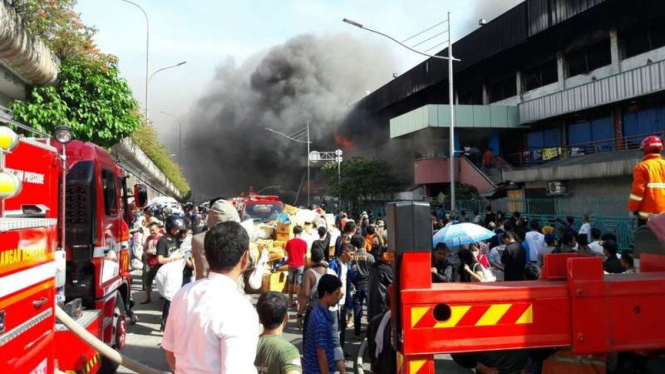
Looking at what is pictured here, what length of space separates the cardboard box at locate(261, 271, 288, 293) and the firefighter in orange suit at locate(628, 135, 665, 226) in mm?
6262

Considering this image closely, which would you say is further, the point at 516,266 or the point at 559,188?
the point at 559,188

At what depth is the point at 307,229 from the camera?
1056cm

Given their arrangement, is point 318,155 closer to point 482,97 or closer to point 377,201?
point 377,201

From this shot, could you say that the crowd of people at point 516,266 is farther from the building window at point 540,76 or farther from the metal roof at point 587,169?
the building window at point 540,76

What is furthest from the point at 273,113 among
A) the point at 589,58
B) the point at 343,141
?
the point at 589,58

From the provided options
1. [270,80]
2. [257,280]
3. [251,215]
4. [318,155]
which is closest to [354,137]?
[318,155]

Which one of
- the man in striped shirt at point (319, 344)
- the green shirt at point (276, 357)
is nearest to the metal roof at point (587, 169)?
the man in striped shirt at point (319, 344)

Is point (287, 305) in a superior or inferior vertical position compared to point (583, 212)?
inferior

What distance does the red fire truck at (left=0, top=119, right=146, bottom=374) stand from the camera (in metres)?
2.19

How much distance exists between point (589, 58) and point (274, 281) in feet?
55.4

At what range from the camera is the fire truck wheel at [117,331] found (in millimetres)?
4611

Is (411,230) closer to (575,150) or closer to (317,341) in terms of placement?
(317,341)

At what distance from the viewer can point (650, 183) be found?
352 cm

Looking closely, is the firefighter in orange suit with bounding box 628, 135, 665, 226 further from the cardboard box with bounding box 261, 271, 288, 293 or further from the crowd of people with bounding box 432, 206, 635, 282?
the cardboard box with bounding box 261, 271, 288, 293
